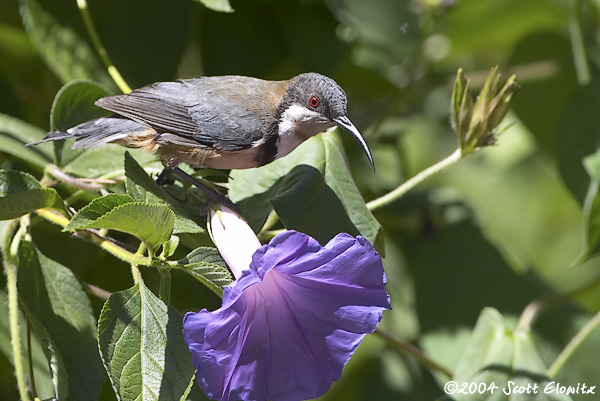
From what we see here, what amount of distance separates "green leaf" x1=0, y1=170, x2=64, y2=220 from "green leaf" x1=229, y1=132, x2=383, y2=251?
20.4 inches

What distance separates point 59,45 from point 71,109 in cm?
48

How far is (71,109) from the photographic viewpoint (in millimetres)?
2287

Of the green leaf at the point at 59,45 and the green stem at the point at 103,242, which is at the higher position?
the green leaf at the point at 59,45

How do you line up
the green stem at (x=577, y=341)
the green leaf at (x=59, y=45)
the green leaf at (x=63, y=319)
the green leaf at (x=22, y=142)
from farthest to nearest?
1. the green leaf at (x=59, y=45)
2. the green stem at (x=577, y=341)
3. the green leaf at (x=22, y=142)
4. the green leaf at (x=63, y=319)

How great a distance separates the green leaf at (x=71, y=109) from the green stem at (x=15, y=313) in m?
0.32

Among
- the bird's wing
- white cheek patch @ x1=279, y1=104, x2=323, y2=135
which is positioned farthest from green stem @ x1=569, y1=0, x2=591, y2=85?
the bird's wing

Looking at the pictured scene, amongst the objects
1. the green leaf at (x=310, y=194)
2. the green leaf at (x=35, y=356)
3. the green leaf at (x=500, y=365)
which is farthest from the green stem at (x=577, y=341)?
the green leaf at (x=35, y=356)

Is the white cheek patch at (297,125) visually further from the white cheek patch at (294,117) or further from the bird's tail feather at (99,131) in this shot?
the bird's tail feather at (99,131)

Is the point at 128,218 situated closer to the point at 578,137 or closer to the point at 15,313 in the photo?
the point at 15,313

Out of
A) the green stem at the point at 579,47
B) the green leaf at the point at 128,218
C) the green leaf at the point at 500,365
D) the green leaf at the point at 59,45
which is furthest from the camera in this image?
the green stem at the point at 579,47

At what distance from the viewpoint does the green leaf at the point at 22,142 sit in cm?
219

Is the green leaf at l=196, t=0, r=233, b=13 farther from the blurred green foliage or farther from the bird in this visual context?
the bird

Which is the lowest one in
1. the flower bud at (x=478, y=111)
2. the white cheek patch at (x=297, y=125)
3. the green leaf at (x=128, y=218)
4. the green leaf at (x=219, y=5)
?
the green leaf at (x=128, y=218)

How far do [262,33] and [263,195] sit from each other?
1170 millimetres
